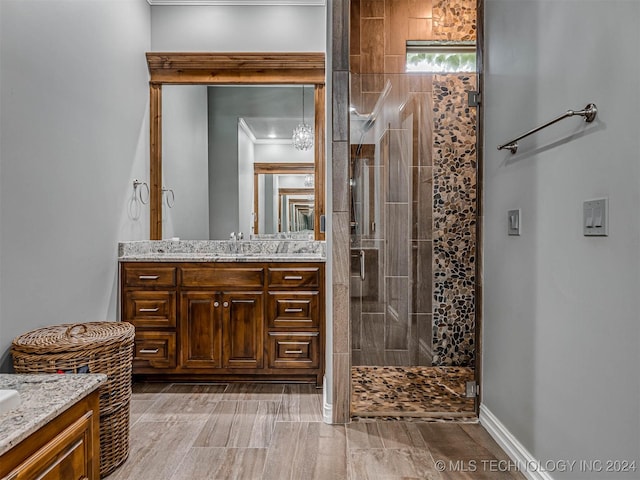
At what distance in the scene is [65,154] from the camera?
238cm

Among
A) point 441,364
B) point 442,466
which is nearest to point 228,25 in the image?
point 441,364

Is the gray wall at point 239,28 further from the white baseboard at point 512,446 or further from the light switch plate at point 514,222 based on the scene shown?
the white baseboard at point 512,446

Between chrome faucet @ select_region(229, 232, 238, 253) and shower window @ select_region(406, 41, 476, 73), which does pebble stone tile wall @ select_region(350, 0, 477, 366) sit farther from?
chrome faucet @ select_region(229, 232, 238, 253)

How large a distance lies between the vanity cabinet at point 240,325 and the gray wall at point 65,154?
1.30 feet

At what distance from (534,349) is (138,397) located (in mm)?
2324

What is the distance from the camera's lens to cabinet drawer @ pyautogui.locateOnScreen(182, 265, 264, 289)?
2980 mm

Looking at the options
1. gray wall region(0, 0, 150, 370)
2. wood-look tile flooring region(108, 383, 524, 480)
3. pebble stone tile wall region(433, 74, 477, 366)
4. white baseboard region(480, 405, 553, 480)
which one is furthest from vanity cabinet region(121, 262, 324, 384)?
white baseboard region(480, 405, 553, 480)

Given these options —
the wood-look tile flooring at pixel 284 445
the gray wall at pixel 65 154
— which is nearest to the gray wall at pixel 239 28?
the gray wall at pixel 65 154

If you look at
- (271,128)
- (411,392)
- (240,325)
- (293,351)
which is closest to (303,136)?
(271,128)

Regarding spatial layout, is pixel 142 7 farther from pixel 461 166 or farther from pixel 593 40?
pixel 593 40

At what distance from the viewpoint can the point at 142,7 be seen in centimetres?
331

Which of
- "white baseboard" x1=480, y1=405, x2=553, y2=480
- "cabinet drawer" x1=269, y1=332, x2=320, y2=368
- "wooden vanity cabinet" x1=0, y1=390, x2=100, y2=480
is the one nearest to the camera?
"wooden vanity cabinet" x1=0, y1=390, x2=100, y2=480

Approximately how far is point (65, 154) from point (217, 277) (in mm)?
1158

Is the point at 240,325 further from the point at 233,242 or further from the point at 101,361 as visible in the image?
the point at 101,361
